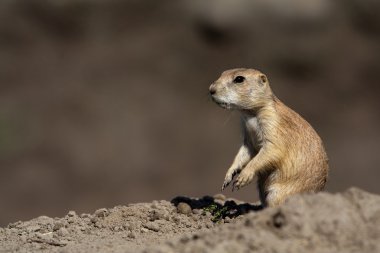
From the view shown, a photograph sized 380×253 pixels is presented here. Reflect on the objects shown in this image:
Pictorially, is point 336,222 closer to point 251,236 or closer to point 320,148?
point 251,236

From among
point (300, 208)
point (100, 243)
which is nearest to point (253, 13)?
point (100, 243)

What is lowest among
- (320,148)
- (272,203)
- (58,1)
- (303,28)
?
(272,203)

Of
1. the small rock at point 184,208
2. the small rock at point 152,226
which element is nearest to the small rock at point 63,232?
the small rock at point 152,226

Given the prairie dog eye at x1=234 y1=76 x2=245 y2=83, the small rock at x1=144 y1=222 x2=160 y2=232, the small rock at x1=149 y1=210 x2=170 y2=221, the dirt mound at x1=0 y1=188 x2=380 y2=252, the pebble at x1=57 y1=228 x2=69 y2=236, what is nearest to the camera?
the dirt mound at x1=0 y1=188 x2=380 y2=252

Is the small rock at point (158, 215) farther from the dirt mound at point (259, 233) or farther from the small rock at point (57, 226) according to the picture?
the small rock at point (57, 226)

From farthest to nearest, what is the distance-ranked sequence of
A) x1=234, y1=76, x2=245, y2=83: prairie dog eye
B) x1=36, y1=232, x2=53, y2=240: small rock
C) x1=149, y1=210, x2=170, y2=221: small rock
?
x1=234, y1=76, x2=245, y2=83: prairie dog eye < x1=149, y1=210, x2=170, y2=221: small rock < x1=36, y1=232, x2=53, y2=240: small rock

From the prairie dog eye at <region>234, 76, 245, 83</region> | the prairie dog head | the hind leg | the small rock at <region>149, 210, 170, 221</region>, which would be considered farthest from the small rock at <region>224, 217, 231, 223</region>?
the prairie dog eye at <region>234, 76, 245, 83</region>

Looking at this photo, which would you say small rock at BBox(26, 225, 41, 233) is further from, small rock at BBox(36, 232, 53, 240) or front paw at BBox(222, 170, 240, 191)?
front paw at BBox(222, 170, 240, 191)

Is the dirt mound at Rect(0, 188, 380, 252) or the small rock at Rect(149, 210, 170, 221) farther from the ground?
the small rock at Rect(149, 210, 170, 221)
